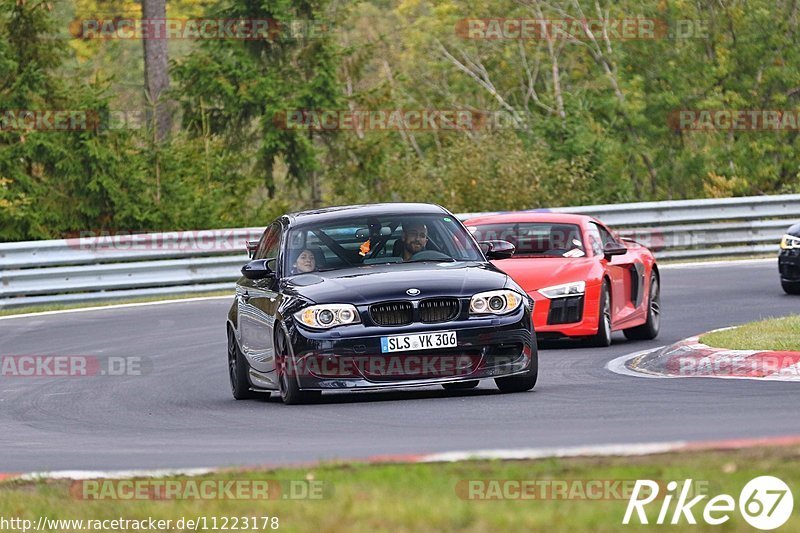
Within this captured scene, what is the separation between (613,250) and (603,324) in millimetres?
897

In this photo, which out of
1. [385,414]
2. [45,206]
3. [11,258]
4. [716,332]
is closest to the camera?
[385,414]

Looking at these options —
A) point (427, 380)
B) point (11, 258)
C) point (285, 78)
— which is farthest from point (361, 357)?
point (285, 78)

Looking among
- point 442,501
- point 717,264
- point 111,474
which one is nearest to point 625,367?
point 111,474

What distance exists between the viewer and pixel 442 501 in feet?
21.2

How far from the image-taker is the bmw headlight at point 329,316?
11.2 meters

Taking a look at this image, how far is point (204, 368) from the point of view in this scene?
15680mm

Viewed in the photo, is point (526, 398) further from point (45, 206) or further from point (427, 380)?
point (45, 206)

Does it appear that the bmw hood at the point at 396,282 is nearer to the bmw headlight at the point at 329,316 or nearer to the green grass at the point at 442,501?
the bmw headlight at the point at 329,316

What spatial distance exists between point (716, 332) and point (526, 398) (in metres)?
4.13

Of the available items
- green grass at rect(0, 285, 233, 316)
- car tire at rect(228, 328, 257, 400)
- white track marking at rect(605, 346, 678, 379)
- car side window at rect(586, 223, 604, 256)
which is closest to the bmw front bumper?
car tire at rect(228, 328, 257, 400)

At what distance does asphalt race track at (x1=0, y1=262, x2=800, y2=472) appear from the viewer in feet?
28.1

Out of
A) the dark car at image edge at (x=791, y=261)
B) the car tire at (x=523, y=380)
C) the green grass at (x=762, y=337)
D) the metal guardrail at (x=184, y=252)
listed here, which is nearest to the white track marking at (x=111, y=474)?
the car tire at (x=523, y=380)

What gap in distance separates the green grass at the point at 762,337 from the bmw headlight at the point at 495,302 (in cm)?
245

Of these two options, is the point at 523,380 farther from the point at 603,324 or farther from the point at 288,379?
the point at 603,324
